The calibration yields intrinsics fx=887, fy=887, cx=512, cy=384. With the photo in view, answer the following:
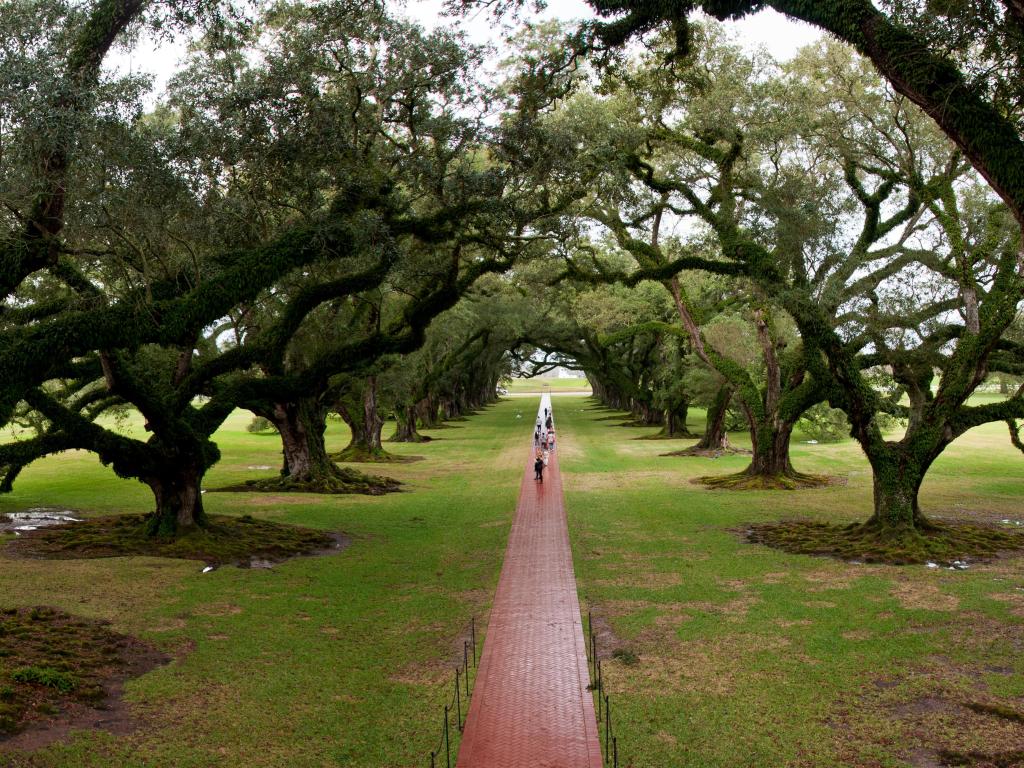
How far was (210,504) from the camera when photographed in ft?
81.9

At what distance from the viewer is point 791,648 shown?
36.5 ft

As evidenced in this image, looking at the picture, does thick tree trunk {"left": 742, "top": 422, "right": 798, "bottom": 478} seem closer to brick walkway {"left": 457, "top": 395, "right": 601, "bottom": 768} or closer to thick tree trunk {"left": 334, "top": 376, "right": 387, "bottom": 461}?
brick walkway {"left": 457, "top": 395, "right": 601, "bottom": 768}

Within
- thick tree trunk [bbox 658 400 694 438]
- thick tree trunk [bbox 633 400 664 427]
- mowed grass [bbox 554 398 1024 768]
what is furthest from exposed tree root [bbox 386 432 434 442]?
mowed grass [bbox 554 398 1024 768]

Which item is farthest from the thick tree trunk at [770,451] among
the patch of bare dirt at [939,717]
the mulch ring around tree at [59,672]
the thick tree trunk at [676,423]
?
the mulch ring around tree at [59,672]

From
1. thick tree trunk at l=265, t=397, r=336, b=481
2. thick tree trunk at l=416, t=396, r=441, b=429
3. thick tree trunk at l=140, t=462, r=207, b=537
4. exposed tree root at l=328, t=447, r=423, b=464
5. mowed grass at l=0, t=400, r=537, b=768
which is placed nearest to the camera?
mowed grass at l=0, t=400, r=537, b=768

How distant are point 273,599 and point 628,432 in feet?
144

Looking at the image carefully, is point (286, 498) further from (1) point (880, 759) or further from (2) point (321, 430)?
(1) point (880, 759)

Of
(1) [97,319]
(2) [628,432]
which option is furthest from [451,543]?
(2) [628,432]

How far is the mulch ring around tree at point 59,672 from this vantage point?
8.16 meters

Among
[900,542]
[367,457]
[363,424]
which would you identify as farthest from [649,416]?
[900,542]

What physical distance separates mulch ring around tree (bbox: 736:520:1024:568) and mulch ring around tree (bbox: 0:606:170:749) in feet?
41.0

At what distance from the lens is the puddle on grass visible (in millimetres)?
20391

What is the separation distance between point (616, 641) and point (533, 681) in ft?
6.78

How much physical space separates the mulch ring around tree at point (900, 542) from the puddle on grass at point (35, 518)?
634 inches
